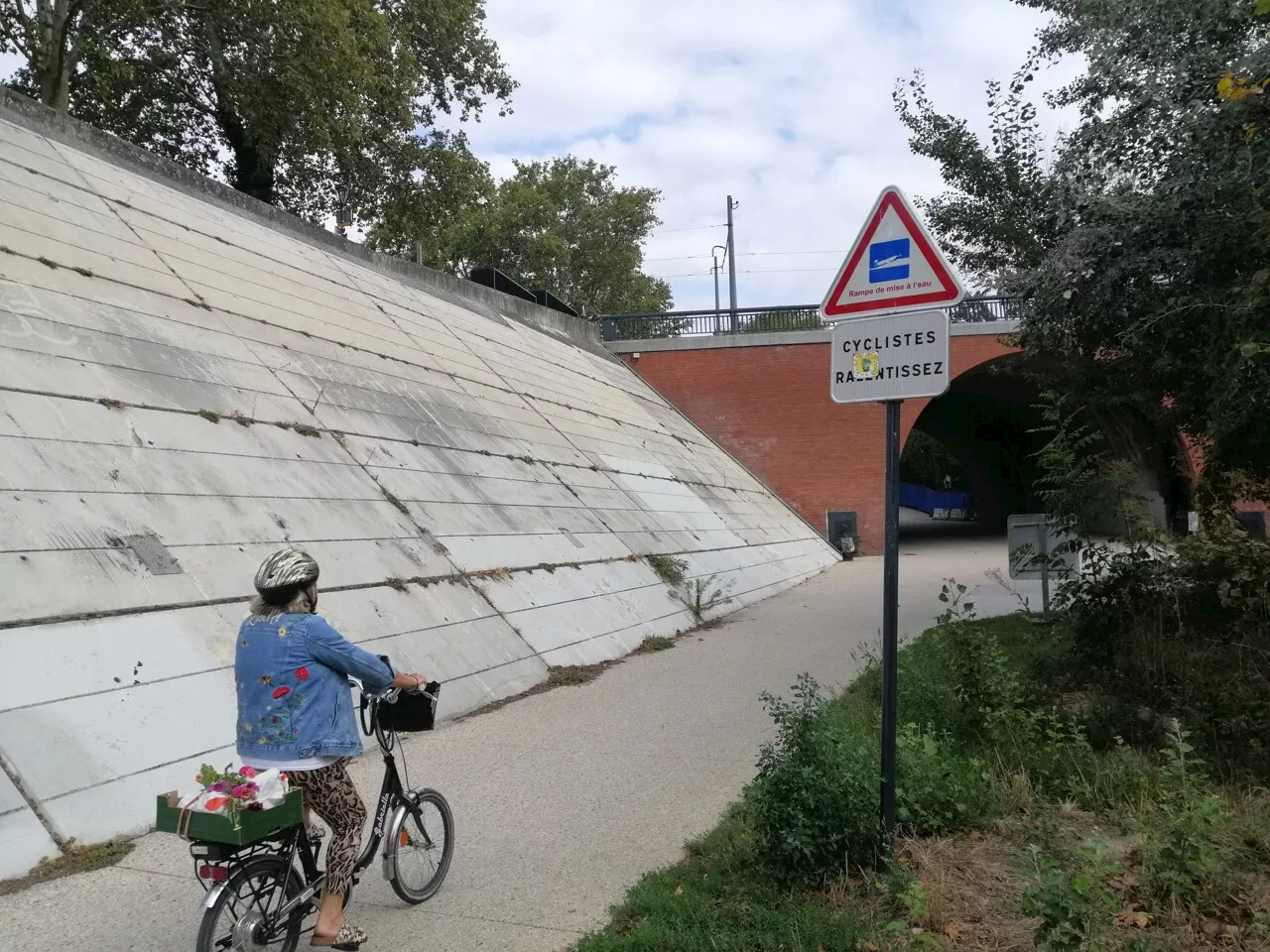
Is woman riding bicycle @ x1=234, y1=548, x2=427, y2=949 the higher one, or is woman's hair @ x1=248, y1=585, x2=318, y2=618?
woman's hair @ x1=248, y1=585, x2=318, y2=618

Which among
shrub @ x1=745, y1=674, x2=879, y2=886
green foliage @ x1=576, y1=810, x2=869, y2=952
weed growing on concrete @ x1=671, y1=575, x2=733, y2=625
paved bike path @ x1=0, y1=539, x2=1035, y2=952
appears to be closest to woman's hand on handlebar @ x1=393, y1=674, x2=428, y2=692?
paved bike path @ x1=0, y1=539, x2=1035, y2=952

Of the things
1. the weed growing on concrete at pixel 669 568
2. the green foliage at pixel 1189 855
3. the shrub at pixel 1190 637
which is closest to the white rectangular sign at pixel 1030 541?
the shrub at pixel 1190 637

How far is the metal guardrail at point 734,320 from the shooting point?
93.4 ft

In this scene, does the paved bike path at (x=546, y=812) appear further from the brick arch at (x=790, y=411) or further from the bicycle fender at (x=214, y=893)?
the brick arch at (x=790, y=411)

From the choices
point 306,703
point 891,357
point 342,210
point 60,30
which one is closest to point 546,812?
point 306,703

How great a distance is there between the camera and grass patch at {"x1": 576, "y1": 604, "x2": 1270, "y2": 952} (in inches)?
134

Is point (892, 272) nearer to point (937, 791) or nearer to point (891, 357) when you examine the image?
point (891, 357)

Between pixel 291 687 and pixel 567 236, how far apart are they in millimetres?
44363

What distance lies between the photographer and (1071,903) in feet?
10.3

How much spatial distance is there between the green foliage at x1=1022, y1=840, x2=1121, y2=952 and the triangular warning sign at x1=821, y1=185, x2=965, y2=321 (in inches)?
86.3

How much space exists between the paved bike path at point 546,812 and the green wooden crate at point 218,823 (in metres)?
0.88

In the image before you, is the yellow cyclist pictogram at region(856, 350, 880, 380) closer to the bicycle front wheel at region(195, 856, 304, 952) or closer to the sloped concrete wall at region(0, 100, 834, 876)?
the bicycle front wheel at region(195, 856, 304, 952)

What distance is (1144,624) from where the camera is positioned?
7.00 m

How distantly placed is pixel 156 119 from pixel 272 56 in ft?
23.8
